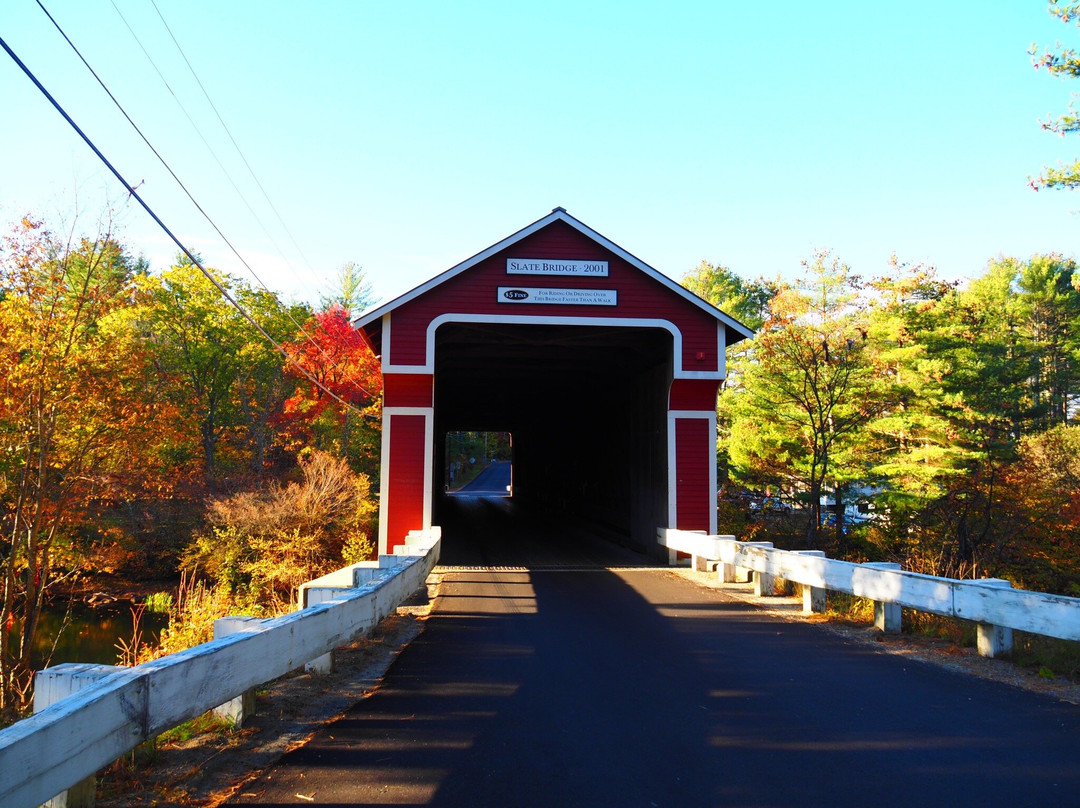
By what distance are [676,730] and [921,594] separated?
3.63 metres

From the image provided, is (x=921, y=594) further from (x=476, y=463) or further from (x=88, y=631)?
(x=476, y=463)

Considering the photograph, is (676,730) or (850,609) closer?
(676,730)

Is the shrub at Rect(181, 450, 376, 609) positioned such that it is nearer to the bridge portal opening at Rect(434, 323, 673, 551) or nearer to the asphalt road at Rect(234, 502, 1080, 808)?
the bridge portal opening at Rect(434, 323, 673, 551)

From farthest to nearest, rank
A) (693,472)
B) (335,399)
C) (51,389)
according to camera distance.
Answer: (335,399) < (693,472) < (51,389)

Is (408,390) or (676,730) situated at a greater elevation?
(408,390)

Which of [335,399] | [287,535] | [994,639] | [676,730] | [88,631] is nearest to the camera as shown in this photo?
[676,730]

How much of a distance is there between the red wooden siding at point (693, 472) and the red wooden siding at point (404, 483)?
4.99 m

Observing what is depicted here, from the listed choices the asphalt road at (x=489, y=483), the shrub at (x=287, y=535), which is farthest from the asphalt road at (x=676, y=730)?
the asphalt road at (x=489, y=483)

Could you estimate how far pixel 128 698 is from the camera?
10.1 feet

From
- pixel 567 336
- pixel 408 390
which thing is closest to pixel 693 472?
pixel 567 336

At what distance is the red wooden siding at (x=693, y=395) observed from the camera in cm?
1527

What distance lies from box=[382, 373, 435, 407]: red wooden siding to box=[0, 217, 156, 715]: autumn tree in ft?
17.4

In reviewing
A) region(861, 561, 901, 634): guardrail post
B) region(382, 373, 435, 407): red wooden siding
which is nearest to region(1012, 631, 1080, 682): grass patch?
region(861, 561, 901, 634): guardrail post

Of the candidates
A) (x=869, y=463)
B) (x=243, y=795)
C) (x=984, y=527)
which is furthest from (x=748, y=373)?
(x=243, y=795)
